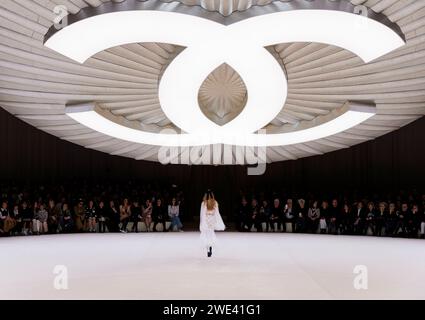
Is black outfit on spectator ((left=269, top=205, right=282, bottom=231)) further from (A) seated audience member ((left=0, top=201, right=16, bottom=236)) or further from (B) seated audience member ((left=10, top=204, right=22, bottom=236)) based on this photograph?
(A) seated audience member ((left=0, top=201, right=16, bottom=236))

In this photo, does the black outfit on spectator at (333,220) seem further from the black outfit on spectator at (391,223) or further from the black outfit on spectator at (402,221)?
the black outfit on spectator at (402,221)

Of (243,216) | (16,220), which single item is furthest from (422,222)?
(16,220)

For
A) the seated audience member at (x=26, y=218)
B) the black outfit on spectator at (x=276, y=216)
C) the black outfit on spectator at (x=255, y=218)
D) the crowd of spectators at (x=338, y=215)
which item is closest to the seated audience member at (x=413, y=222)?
the crowd of spectators at (x=338, y=215)

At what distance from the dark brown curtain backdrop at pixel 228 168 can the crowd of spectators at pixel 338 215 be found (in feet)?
7.47

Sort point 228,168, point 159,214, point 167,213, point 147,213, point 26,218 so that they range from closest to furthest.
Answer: point 26,218, point 147,213, point 159,214, point 167,213, point 228,168

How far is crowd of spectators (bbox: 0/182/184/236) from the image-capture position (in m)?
14.5

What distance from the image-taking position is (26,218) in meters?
14.5

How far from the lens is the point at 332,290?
5734 mm

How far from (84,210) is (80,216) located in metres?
0.24

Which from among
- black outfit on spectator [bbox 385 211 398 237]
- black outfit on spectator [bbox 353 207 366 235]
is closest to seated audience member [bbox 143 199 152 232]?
black outfit on spectator [bbox 353 207 366 235]

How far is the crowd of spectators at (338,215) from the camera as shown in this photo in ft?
46.3

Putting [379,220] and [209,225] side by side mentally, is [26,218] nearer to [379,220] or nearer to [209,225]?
[209,225]

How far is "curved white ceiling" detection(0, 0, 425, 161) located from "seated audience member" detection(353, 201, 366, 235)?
2.37 meters
